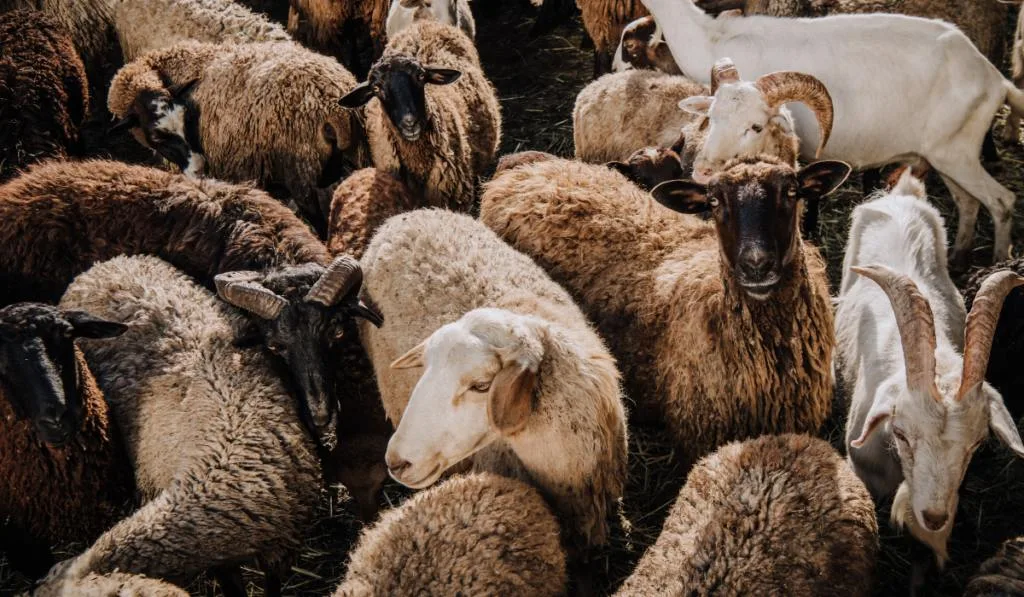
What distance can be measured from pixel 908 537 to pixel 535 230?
2.56 m

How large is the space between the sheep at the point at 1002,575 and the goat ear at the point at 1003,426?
392 mm

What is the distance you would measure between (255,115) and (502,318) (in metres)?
3.66

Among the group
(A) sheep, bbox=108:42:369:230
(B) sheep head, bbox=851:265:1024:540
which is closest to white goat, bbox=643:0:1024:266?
(B) sheep head, bbox=851:265:1024:540

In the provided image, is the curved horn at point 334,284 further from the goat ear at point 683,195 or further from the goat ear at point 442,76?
the goat ear at point 442,76

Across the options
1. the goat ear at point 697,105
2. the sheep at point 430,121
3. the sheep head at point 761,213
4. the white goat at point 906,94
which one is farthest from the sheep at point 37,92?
the white goat at point 906,94

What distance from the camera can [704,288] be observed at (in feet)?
14.1

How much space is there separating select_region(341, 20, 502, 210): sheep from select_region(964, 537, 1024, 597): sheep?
3.98 m

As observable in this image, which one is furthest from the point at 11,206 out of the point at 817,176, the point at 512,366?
the point at 817,176

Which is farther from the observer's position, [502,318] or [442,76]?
[442,76]

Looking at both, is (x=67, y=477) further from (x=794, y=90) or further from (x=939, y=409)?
(x=794, y=90)

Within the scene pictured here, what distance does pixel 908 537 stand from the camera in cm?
413

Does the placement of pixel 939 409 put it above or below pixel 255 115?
below

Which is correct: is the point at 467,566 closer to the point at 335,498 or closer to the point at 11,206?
the point at 335,498

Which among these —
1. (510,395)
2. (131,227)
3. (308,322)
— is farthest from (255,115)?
(510,395)
